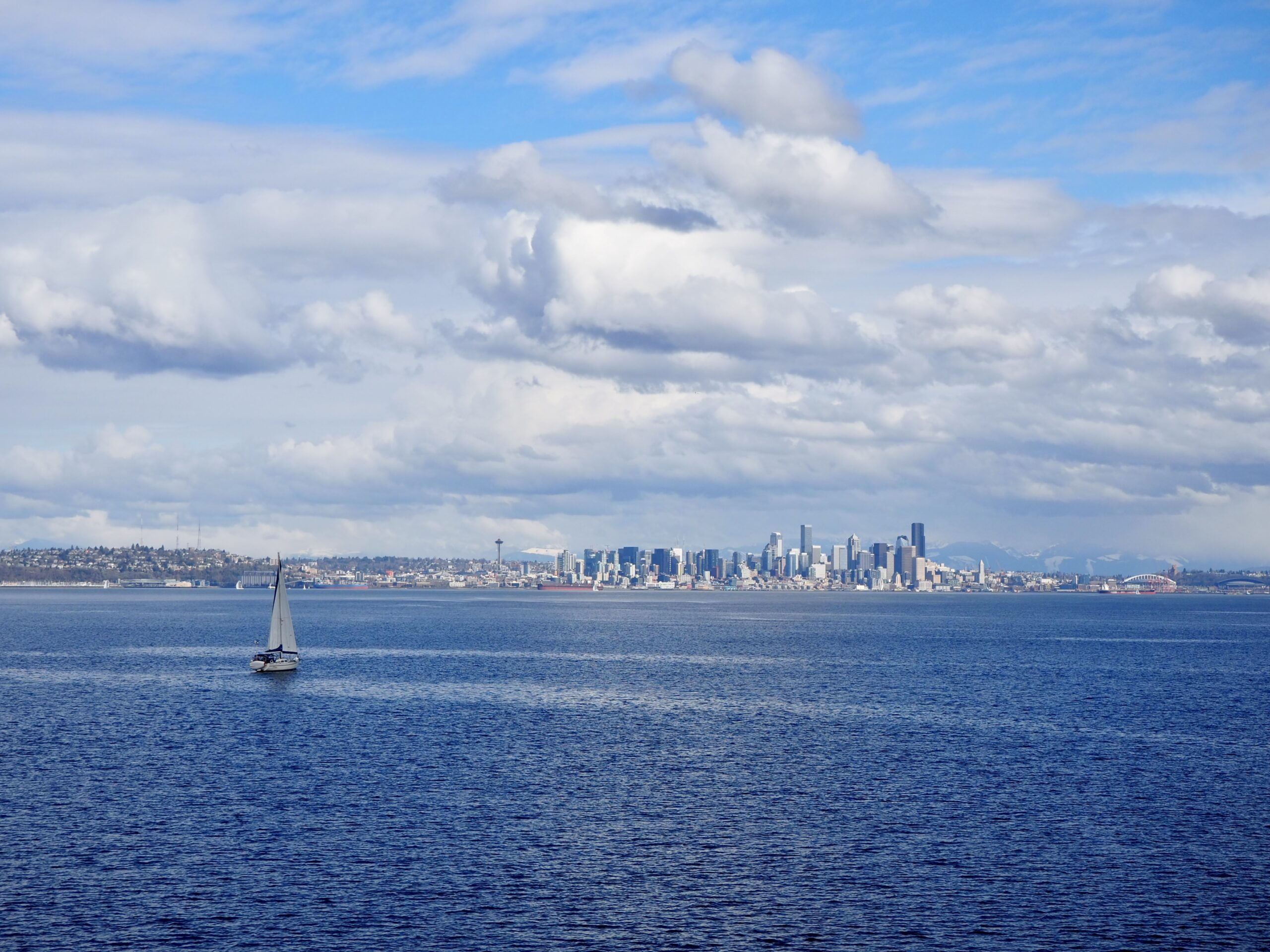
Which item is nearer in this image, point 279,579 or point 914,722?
point 914,722

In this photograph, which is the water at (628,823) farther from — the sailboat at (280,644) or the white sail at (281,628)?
the white sail at (281,628)

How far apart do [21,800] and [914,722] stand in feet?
249

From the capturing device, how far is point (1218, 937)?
2159 inches

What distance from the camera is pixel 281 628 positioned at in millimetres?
170750

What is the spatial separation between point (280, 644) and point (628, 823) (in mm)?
105992

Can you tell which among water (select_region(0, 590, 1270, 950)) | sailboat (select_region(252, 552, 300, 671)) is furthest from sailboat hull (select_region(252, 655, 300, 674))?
water (select_region(0, 590, 1270, 950))

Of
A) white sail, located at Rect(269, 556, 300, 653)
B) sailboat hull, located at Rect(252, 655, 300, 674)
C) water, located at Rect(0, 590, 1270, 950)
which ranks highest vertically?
white sail, located at Rect(269, 556, 300, 653)

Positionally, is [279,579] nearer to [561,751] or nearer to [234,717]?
[234,717]

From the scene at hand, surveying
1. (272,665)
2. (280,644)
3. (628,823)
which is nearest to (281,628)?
(280,644)

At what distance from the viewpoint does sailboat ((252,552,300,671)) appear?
163625 millimetres

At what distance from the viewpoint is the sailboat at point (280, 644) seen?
6442 inches

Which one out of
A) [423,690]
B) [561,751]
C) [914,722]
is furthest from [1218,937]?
[423,690]

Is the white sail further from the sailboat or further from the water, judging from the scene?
the water

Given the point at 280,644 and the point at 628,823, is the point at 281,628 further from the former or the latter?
the point at 628,823
